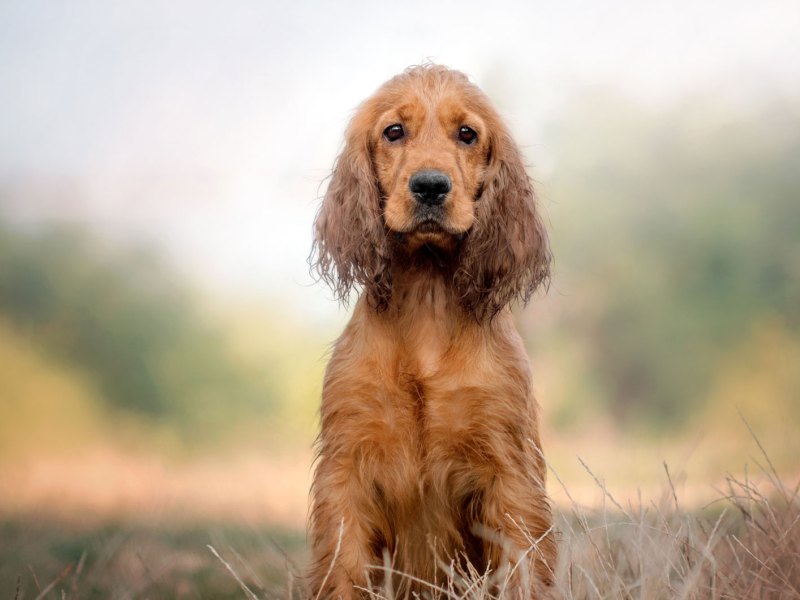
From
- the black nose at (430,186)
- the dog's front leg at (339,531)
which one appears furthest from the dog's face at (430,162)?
the dog's front leg at (339,531)

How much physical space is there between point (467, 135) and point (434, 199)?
469 mm

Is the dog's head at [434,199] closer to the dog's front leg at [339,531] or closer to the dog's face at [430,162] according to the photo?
the dog's face at [430,162]

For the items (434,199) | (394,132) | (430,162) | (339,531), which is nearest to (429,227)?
(434,199)

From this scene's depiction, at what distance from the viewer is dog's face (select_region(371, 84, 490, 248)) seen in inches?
139

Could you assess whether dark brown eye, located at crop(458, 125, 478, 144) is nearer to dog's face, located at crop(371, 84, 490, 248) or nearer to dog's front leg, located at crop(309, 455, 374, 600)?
dog's face, located at crop(371, 84, 490, 248)

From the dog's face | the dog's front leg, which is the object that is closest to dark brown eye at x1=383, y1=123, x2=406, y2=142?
the dog's face

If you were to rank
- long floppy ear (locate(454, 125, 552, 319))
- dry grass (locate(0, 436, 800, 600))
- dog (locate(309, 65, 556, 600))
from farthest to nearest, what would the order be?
1. long floppy ear (locate(454, 125, 552, 319))
2. dog (locate(309, 65, 556, 600))
3. dry grass (locate(0, 436, 800, 600))

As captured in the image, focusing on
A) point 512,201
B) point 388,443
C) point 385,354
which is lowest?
point 388,443

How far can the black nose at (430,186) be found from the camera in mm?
3498

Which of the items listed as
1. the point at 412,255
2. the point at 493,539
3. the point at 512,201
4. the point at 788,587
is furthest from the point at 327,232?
the point at 788,587

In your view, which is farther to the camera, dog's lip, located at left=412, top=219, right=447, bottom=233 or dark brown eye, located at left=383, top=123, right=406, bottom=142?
dark brown eye, located at left=383, top=123, right=406, bottom=142

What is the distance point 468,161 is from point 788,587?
6.20ft

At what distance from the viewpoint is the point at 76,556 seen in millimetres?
4410

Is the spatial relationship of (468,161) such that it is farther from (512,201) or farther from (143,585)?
(143,585)
